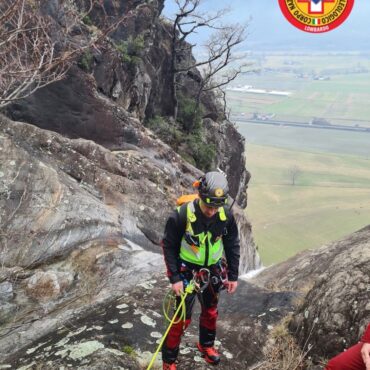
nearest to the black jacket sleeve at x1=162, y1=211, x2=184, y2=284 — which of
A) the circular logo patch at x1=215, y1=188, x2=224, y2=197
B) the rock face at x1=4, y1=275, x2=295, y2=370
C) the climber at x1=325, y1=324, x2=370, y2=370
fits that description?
the circular logo patch at x1=215, y1=188, x2=224, y2=197

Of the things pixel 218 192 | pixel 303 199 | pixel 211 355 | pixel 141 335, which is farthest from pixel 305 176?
pixel 218 192

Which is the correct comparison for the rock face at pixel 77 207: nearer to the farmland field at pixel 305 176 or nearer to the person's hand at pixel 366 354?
the person's hand at pixel 366 354

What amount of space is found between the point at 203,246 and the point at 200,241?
91 mm

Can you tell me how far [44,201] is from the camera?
11.5 m

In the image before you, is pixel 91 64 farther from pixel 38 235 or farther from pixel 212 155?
pixel 38 235

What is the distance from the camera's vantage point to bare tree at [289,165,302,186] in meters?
108

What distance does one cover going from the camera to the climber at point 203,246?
6.05 metres

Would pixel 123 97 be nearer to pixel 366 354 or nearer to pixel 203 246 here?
pixel 203 246

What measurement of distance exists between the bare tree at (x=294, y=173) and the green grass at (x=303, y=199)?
79 cm

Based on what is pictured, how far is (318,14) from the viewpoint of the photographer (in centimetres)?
1364

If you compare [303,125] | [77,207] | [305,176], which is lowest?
[305,176]

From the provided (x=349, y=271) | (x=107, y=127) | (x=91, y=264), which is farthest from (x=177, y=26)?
(x=349, y=271)

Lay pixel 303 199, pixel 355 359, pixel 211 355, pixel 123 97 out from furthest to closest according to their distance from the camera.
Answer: pixel 303 199 → pixel 123 97 → pixel 211 355 → pixel 355 359

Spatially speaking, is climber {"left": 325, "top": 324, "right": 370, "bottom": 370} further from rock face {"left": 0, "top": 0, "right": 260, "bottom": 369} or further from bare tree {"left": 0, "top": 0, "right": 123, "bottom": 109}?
bare tree {"left": 0, "top": 0, "right": 123, "bottom": 109}
